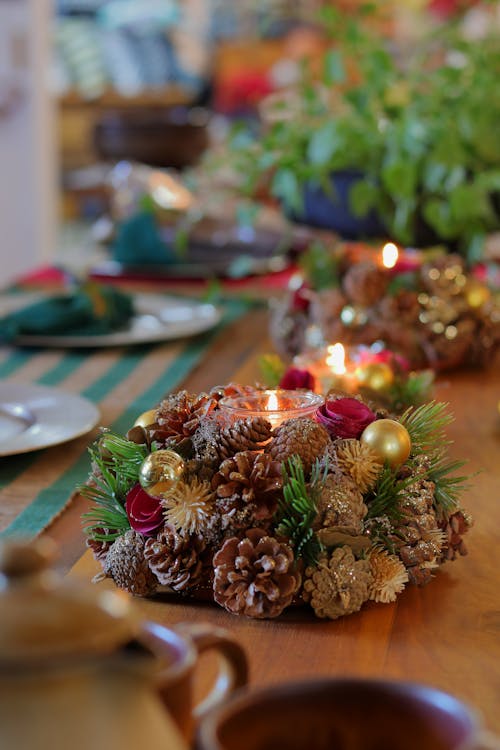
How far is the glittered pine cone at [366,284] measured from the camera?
3.94 feet

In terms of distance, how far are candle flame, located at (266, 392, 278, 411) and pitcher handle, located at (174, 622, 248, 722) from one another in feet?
0.93

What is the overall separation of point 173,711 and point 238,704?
0.05 metres

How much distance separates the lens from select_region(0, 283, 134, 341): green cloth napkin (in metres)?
1.38

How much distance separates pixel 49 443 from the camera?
901mm

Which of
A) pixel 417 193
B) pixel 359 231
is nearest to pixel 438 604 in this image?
pixel 417 193

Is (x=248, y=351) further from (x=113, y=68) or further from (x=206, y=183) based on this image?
(x=113, y=68)

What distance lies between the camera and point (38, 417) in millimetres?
979

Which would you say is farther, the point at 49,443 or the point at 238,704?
the point at 49,443

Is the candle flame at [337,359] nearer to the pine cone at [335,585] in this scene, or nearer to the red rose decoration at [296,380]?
the red rose decoration at [296,380]

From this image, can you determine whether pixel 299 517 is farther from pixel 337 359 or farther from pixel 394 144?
pixel 394 144

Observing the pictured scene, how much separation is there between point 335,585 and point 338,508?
0.04 m

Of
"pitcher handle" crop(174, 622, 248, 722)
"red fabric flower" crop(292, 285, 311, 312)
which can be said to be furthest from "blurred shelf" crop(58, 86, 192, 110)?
"pitcher handle" crop(174, 622, 248, 722)

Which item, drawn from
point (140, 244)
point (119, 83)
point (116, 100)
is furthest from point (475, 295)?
point (119, 83)

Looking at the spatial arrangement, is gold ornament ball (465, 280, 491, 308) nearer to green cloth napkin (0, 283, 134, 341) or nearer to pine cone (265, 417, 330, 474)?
green cloth napkin (0, 283, 134, 341)
